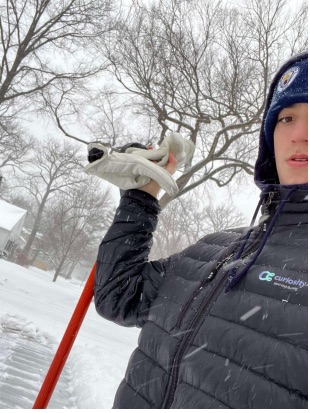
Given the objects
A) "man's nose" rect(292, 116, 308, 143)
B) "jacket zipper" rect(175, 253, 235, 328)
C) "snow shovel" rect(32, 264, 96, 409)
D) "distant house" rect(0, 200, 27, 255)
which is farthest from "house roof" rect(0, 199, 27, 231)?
"man's nose" rect(292, 116, 308, 143)

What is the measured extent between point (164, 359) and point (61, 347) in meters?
1.03

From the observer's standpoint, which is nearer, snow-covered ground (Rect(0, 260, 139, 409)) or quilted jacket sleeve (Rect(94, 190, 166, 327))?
quilted jacket sleeve (Rect(94, 190, 166, 327))

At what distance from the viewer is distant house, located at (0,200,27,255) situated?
42125 mm

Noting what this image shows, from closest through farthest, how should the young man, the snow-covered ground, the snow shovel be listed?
the young man < the snow shovel < the snow-covered ground

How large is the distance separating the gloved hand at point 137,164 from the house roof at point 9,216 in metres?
42.8

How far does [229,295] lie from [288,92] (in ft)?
2.61

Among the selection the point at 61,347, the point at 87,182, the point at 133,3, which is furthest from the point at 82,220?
the point at 61,347

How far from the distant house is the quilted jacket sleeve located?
138 ft

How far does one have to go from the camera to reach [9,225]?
42.6m

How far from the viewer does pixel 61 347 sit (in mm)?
2154

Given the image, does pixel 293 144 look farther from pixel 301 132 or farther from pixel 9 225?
pixel 9 225

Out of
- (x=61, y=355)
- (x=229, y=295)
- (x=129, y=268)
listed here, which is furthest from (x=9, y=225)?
(x=229, y=295)

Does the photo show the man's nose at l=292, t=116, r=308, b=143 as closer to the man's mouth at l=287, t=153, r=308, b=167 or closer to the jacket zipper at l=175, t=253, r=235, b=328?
the man's mouth at l=287, t=153, r=308, b=167

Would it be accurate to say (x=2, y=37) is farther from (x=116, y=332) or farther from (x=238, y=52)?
(x=116, y=332)
